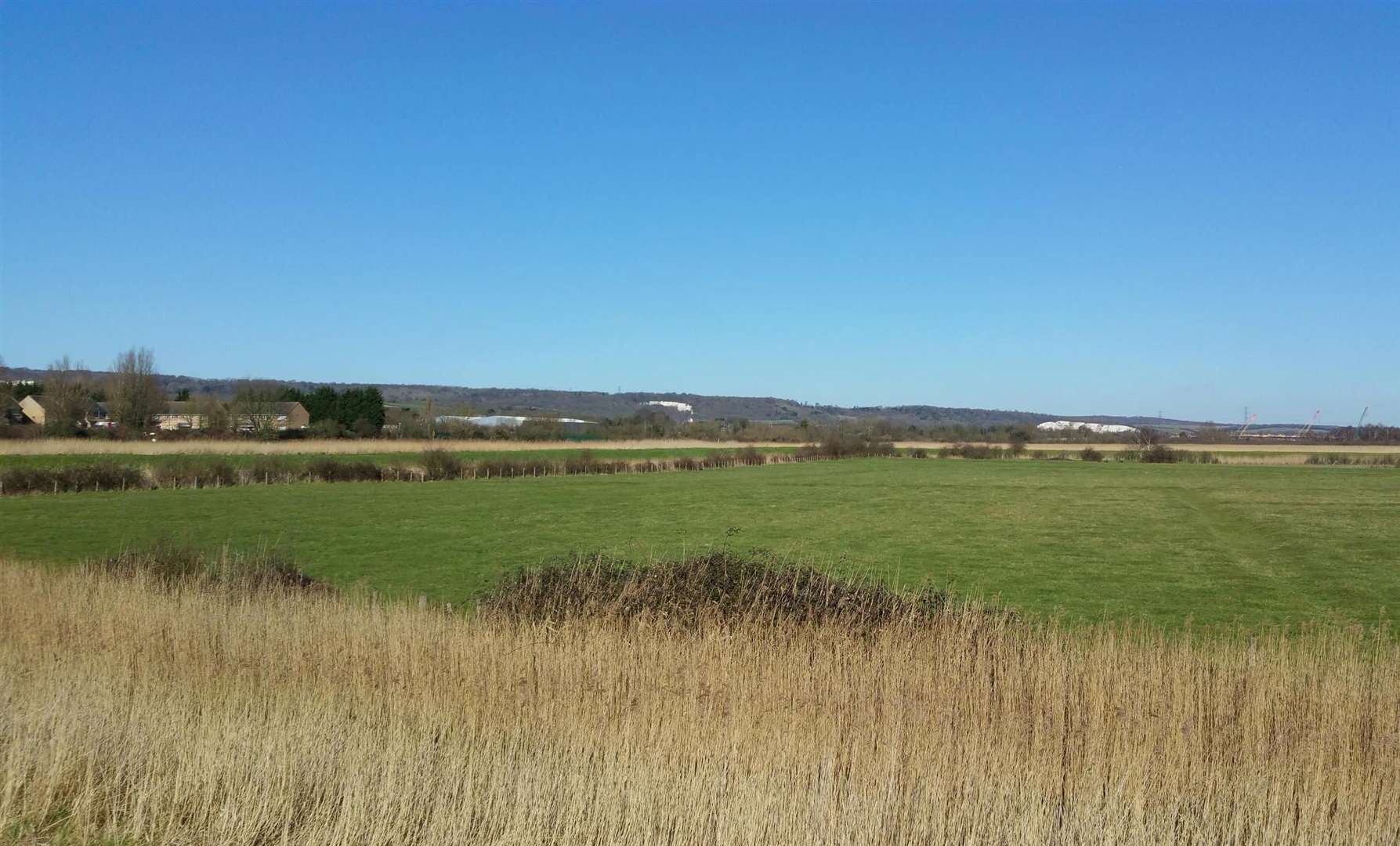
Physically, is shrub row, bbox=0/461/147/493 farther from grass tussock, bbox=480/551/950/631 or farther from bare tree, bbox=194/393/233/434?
grass tussock, bbox=480/551/950/631

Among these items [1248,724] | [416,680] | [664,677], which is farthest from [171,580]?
[1248,724]

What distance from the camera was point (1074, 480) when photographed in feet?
216

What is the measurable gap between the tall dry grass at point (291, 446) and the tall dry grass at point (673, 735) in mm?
52002

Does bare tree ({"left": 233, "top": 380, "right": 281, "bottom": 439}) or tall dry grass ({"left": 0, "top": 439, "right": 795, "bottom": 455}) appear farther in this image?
bare tree ({"left": 233, "top": 380, "right": 281, "bottom": 439})

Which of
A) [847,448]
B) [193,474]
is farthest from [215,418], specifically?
[847,448]

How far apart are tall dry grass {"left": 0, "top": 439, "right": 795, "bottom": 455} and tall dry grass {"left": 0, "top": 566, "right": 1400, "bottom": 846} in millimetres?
52002

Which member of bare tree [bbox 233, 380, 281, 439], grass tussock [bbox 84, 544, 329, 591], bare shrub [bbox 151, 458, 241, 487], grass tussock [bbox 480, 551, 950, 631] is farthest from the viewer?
bare tree [bbox 233, 380, 281, 439]

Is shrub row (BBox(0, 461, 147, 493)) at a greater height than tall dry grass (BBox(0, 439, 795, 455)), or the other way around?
tall dry grass (BBox(0, 439, 795, 455))

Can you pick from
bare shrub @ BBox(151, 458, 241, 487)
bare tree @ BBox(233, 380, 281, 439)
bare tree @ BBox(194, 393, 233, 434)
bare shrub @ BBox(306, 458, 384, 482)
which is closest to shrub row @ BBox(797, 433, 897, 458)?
bare tree @ BBox(233, 380, 281, 439)

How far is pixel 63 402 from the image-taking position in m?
70.4

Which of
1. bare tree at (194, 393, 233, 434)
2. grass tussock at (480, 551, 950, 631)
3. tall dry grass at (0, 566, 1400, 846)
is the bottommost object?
tall dry grass at (0, 566, 1400, 846)

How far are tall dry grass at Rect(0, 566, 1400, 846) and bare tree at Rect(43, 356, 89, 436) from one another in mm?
63175

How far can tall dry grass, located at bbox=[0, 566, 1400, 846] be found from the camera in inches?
271

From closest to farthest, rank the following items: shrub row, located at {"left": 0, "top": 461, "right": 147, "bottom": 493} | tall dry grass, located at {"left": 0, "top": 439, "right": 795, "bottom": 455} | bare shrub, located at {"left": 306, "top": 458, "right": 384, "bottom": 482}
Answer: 1. shrub row, located at {"left": 0, "top": 461, "right": 147, "bottom": 493}
2. tall dry grass, located at {"left": 0, "top": 439, "right": 795, "bottom": 455}
3. bare shrub, located at {"left": 306, "top": 458, "right": 384, "bottom": 482}
